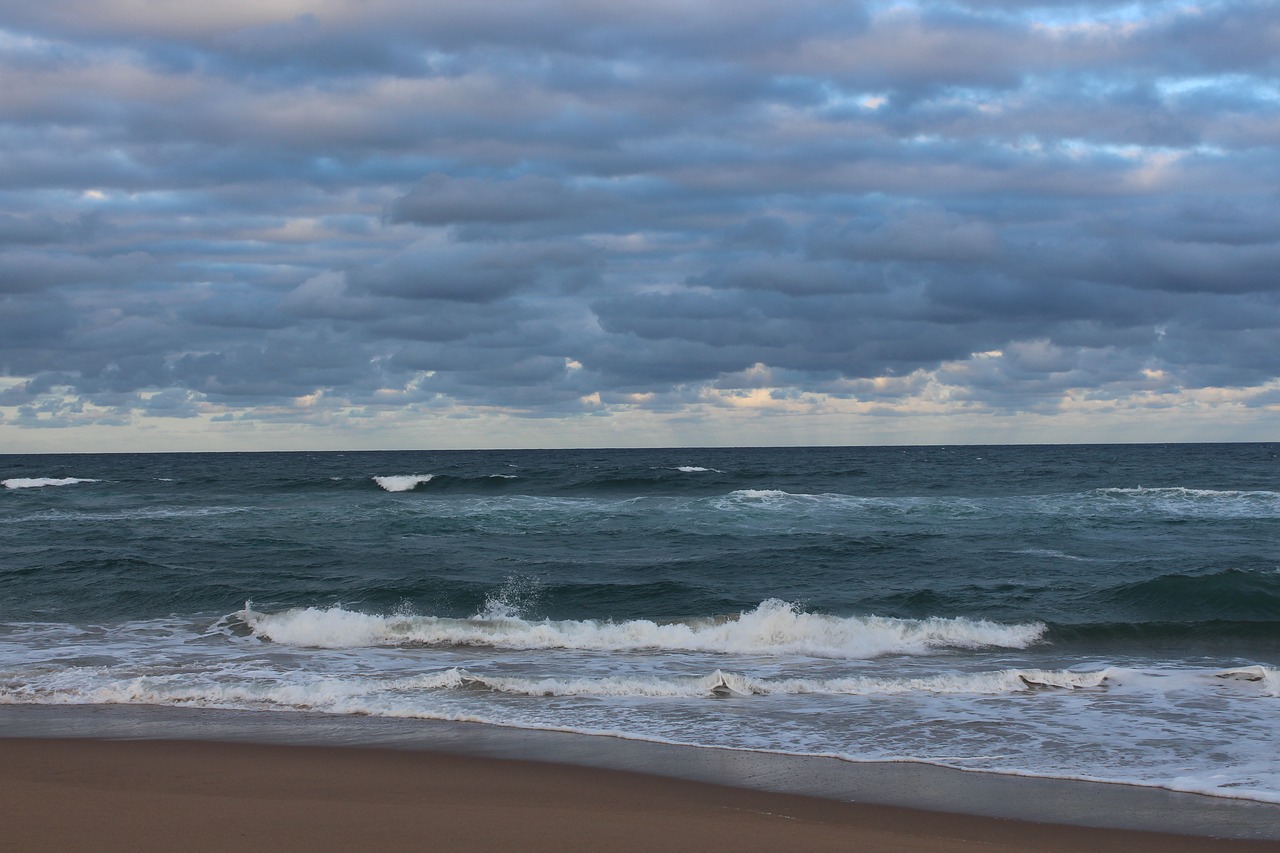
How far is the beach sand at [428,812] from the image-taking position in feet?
20.8

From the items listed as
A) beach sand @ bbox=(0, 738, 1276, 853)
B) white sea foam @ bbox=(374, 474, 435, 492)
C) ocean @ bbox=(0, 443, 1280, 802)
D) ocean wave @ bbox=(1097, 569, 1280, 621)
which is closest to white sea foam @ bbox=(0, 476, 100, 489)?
white sea foam @ bbox=(374, 474, 435, 492)

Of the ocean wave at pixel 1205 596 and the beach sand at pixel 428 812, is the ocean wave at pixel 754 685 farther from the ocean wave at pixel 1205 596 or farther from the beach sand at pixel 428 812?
the ocean wave at pixel 1205 596

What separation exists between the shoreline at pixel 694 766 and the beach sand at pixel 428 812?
0.08 m

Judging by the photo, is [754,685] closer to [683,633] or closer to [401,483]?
[683,633]

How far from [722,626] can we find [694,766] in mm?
6865

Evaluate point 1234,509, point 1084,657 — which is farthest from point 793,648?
point 1234,509

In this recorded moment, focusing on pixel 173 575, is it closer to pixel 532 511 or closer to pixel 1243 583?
pixel 532 511

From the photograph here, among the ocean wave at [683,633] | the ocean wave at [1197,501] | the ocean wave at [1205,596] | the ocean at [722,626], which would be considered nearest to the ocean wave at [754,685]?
the ocean at [722,626]

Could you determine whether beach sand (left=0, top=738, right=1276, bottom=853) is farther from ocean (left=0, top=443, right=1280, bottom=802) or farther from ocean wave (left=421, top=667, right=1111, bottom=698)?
ocean wave (left=421, top=667, right=1111, bottom=698)

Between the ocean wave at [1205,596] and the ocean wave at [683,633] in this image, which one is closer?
the ocean wave at [683,633]

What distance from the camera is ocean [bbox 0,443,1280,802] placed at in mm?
9617

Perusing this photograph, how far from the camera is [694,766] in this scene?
27.0ft

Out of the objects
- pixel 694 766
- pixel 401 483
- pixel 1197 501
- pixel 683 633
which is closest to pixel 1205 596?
pixel 683 633

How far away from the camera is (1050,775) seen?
312 inches
